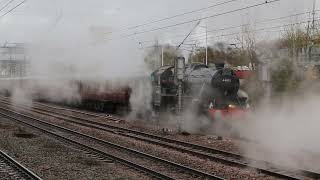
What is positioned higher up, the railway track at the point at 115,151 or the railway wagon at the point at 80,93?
the railway wagon at the point at 80,93

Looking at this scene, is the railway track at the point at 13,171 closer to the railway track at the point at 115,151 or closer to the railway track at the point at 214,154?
the railway track at the point at 115,151

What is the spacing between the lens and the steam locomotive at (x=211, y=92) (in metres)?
15.5

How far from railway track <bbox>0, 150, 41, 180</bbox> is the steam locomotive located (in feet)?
21.5

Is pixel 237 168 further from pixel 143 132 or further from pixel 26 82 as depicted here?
pixel 26 82

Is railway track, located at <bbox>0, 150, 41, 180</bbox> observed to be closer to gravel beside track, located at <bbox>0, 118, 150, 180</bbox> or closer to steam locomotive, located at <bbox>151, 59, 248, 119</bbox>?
gravel beside track, located at <bbox>0, 118, 150, 180</bbox>

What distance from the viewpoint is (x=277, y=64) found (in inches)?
729

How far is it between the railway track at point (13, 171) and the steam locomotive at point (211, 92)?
6.56 meters

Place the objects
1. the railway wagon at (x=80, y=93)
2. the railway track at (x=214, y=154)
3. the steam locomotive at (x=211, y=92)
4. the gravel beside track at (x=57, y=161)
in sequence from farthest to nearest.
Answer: the railway wagon at (x=80, y=93), the steam locomotive at (x=211, y=92), the gravel beside track at (x=57, y=161), the railway track at (x=214, y=154)

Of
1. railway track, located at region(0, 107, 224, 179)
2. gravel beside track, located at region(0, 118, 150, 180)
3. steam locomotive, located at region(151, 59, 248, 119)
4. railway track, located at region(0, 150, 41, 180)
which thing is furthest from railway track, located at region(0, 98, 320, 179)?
railway track, located at region(0, 150, 41, 180)

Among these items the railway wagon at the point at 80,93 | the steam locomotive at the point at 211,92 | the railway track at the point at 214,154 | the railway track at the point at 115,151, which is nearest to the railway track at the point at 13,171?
the railway track at the point at 115,151

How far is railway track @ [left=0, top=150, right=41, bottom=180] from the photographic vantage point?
850cm

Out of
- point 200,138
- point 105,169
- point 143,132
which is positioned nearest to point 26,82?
point 143,132

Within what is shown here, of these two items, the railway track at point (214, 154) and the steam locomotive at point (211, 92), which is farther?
the steam locomotive at point (211, 92)

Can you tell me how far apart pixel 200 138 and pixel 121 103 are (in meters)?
8.18
